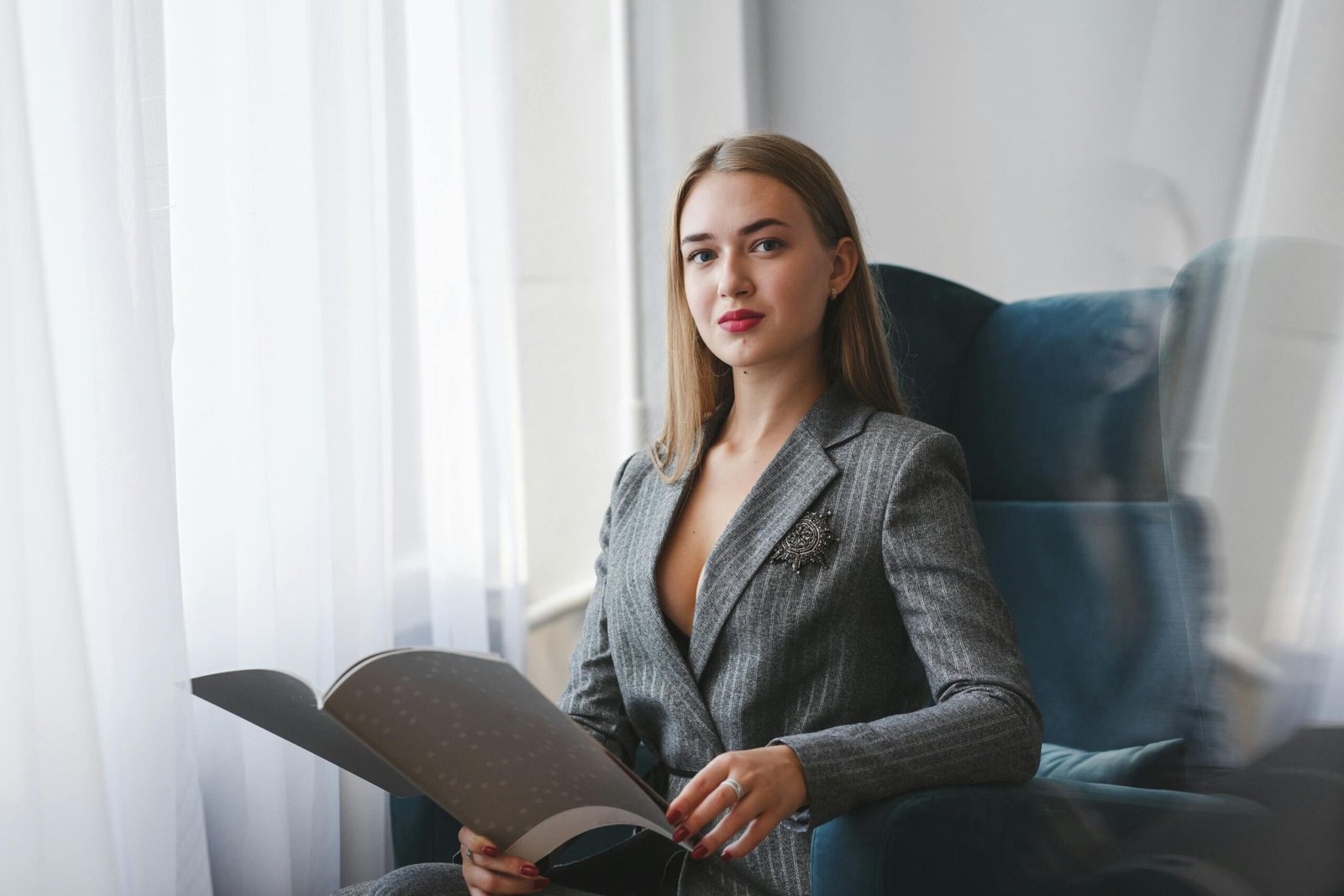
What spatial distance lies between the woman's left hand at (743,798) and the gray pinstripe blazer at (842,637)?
3 cm

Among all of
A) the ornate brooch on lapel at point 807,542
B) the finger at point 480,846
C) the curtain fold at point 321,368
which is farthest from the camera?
the curtain fold at point 321,368

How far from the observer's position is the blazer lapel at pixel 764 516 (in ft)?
3.30

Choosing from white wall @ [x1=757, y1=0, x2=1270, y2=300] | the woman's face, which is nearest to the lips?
the woman's face

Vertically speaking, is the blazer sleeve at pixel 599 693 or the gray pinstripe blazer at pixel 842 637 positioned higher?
the gray pinstripe blazer at pixel 842 637

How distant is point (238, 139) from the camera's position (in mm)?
1259

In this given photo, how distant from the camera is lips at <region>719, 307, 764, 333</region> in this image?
1.06 m

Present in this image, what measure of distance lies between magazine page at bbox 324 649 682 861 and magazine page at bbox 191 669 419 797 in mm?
69

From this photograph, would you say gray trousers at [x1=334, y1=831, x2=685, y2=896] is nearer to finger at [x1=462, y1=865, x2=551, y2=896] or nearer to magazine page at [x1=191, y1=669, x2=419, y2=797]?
finger at [x1=462, y1=865, x2=551, y2=896]

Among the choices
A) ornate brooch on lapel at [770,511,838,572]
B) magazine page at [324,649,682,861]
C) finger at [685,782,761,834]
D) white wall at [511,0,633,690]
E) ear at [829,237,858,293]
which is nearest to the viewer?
magazine page at [324,649,682,861]

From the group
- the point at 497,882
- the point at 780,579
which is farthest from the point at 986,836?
the point at 497,882

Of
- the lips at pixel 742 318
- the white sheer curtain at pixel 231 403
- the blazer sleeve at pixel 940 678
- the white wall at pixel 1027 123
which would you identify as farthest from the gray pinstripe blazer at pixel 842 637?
the white sheer curtain at pixel 231 403

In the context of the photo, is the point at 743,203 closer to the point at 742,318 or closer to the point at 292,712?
the point at 742,318

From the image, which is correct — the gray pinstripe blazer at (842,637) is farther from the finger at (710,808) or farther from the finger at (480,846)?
the finger at (480,846)

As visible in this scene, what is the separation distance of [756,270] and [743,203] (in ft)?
0.21
